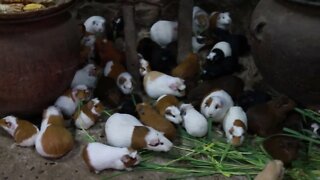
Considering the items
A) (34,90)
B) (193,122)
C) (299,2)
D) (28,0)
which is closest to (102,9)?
(28,0)

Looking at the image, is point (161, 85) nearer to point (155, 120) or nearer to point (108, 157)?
point (155, 120)

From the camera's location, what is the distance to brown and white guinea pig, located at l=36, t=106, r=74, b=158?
6.82 feet

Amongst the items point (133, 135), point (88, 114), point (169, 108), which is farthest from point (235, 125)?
point (88, 114)

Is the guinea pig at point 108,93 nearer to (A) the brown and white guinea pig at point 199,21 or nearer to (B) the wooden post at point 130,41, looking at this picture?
(B) the wooden post at point 130,41

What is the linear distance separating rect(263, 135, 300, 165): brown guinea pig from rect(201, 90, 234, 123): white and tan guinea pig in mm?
254

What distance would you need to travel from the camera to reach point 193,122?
7.18 ft

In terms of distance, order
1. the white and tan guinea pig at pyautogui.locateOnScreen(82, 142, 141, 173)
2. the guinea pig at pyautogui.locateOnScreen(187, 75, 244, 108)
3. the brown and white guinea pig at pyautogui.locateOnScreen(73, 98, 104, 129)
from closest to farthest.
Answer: the white and tan guinea pig at pyautogui.locateOnScreen(82, 142, 141, 173) < the brown and white guinea pig at pyautogui.locateOnScreen(73, 98, 104, 129) < the guinea pig at pyautogui.locateOnScreen(187, 75, 244, 108)

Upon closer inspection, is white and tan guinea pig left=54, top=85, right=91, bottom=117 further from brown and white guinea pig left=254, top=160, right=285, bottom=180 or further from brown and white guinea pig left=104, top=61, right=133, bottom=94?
brown and white guinea pig left=254, top=160, right=285, bottom=180

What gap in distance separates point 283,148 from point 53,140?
3.01ft

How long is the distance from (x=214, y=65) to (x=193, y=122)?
0.44 metres

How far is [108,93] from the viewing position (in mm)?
2443

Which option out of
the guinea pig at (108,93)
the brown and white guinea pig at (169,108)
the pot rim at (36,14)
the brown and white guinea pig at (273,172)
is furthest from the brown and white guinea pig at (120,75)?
the brown and white guinea pig at (273,172)

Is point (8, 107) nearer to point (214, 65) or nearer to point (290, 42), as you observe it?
point (214, 65)

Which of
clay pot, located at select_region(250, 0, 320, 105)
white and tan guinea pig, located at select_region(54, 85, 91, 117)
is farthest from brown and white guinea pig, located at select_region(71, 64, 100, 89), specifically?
clay pot, located at select_region(250, 0, 320, 105)
